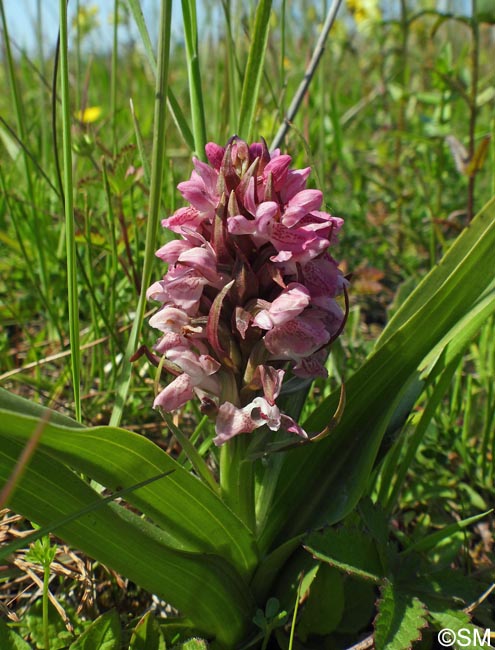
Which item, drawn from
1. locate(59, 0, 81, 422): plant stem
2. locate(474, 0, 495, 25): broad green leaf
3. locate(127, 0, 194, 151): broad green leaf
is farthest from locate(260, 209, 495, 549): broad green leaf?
locate(474, 0, 495, 25): broad green leaf

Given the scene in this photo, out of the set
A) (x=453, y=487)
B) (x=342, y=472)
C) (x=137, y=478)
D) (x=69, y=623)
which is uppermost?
(x=137, y=478)

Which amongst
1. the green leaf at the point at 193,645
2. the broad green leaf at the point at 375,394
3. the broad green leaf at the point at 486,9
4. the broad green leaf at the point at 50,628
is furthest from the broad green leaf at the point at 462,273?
the broad green leaf at the point at 486,9

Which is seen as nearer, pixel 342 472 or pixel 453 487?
pixel 342 472

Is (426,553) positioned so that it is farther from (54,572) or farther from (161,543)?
(54,572)

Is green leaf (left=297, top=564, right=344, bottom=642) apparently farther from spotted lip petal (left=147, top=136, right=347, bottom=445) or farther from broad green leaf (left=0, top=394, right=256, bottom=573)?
spotted lip petal (left=147, top=136, right=347, bottom=445)

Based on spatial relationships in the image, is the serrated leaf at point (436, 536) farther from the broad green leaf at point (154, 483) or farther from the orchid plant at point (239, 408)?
the broad green leaf at point (154, 483)

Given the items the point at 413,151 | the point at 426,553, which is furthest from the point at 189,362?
the point at 413,151

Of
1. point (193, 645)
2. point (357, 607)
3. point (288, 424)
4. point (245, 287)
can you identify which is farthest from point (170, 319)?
point (357, 607)
